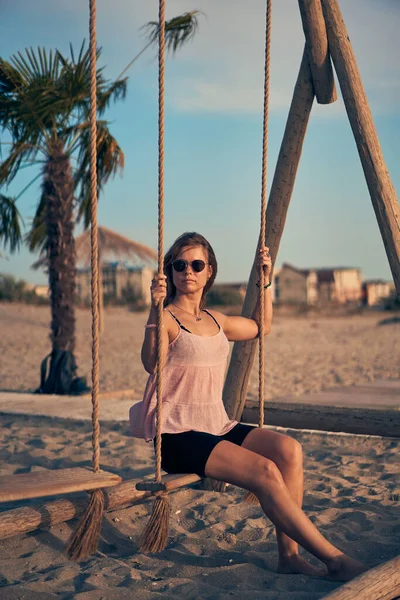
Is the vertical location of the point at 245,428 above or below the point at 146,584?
above

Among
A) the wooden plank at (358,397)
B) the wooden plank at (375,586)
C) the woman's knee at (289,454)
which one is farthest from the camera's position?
the wooden plank at (358,397)

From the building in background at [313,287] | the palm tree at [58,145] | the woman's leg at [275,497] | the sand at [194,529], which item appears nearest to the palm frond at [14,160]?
the palm tree at [58,145]

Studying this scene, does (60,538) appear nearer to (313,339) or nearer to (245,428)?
(245,428)

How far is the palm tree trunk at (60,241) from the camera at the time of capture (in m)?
9.05

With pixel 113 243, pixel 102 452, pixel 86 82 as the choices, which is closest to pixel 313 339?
pixel 113 243

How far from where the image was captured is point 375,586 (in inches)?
97.8

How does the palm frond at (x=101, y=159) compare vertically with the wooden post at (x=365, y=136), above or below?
above

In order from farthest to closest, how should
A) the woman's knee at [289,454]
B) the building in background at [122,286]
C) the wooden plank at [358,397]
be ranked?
the building in background at [122,286] < the wooden plank at [358,397] < the woman's knee at [289,454]

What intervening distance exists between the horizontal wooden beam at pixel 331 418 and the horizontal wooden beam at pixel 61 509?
39.3 inches

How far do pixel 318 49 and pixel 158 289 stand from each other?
1.85 metres

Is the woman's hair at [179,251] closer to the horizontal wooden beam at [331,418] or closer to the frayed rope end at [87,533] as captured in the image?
the frayed rope end at [87,533]

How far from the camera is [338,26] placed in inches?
152

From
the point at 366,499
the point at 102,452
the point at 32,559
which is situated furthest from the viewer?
the point at 102,452

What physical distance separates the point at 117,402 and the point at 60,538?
420 cm
